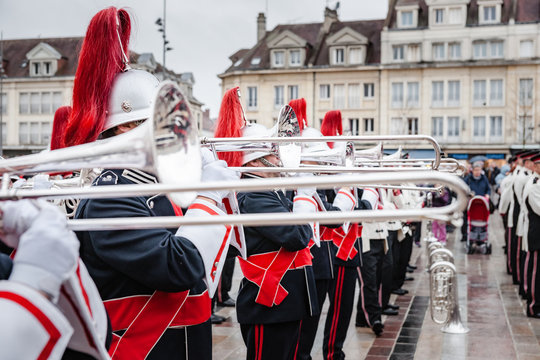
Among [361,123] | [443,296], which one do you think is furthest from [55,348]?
Answer: [361,123]

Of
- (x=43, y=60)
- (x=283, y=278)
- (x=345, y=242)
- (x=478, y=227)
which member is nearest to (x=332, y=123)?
(x=345, y=242)

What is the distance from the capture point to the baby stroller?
13367 mm

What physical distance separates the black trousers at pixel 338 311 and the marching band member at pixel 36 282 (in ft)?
13.7

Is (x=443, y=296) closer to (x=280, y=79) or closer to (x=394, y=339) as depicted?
(x=394, y=339)

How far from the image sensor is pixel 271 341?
144 inches

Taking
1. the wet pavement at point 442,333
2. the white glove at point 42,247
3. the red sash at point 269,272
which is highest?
the white glove at point 42,247

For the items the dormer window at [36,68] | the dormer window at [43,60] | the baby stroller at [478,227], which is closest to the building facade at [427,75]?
the dormer window at [43,60]

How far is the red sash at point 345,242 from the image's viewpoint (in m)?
5.53

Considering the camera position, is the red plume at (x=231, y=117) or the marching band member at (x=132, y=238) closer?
the marching band member at (x=132, y=238)

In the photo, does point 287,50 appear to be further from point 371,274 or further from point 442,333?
point 442,333

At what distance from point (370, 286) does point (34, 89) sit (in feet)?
141

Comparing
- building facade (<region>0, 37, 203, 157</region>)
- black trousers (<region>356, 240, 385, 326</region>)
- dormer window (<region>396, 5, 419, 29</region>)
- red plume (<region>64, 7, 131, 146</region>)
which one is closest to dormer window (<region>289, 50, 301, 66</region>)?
dormer window (<region>396, 5, 419, 29</region>)

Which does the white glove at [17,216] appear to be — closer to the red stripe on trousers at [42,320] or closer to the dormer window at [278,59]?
the red stripe on trousers at [42,320]

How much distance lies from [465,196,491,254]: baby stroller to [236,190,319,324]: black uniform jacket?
10.4m
